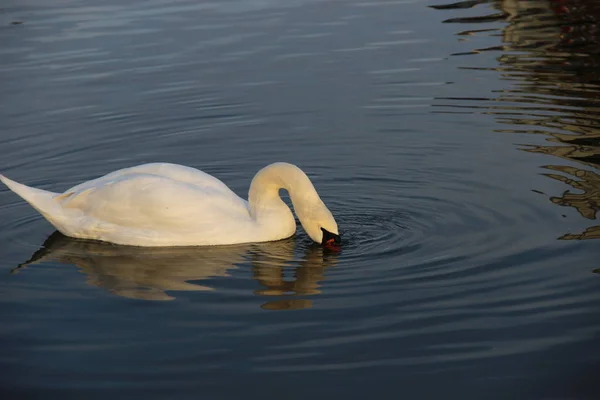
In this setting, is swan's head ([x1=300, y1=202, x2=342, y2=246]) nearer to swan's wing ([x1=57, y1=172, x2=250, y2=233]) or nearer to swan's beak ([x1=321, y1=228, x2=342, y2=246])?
swan's beak ([x1=321, y1=228, x2=342, y2=246])

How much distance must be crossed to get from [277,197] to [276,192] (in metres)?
0.04

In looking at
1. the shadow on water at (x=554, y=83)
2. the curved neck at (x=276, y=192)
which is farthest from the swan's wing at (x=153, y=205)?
the shadow on water at (x=554, y=83)

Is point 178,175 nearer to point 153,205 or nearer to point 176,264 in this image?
point 153,205

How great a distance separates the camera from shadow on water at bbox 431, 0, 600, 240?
10.4 m

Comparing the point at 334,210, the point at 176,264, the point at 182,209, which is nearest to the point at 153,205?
the point at 182,209

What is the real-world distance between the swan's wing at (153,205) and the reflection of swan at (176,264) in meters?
0.19

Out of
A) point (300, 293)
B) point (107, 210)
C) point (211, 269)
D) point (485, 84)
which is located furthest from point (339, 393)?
point (485, 84)

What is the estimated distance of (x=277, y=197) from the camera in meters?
9.52

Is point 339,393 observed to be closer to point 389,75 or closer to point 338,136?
point 338,136

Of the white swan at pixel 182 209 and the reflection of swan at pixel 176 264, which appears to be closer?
the reflection of swan at pixel 176 264

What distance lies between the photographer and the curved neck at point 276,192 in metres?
9.15

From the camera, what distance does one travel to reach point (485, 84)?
14.2m

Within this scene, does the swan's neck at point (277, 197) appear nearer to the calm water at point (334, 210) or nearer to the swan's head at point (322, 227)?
the swan's head at point (322, 227)

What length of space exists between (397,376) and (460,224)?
9.96ft
